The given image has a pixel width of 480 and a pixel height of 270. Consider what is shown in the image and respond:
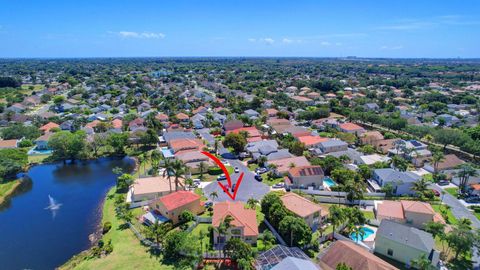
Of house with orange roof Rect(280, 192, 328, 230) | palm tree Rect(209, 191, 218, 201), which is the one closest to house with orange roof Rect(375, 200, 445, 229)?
house with orange roof Rect(280, 192, 328, 230)

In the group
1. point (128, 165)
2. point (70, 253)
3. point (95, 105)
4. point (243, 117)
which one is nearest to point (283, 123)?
point (243, 117)

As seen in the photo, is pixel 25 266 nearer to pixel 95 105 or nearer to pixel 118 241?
pixel 118 241

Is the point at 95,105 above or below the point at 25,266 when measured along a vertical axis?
above

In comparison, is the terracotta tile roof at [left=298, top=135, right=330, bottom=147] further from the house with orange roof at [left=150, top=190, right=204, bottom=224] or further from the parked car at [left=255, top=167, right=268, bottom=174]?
the house with orange roof at [left=150, top=190, right=204, bottom=224]

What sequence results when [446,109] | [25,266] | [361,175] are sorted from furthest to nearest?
[446,109], [361,175], [25,266]

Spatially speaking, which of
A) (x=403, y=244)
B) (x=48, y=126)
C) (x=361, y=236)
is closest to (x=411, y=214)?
(x=361, y=236)

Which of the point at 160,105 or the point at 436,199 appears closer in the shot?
the point at 436,199
